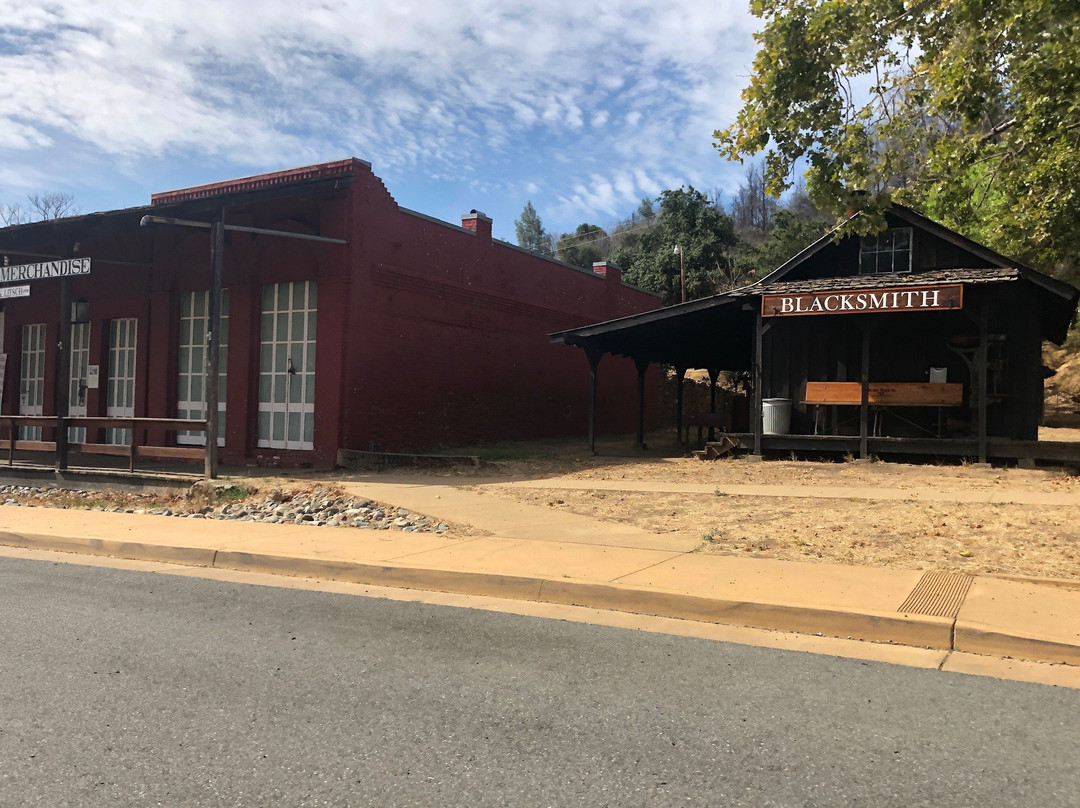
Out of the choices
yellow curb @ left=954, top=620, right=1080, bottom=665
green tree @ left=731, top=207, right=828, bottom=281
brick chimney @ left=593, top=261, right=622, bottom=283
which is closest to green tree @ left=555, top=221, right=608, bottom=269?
green tree @ left=731, top=207, right=828, bottom=281

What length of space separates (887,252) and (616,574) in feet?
44.0

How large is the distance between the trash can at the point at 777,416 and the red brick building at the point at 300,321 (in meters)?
7.47

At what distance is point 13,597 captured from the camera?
745 cm

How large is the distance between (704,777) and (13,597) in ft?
21.5

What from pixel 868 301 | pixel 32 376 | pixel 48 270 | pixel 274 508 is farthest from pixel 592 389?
pixel 32 376

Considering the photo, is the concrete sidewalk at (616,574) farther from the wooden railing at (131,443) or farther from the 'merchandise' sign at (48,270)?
the 'merchandise' sign at (48,270)

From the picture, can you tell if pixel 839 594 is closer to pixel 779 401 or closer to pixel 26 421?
pixel 779 401

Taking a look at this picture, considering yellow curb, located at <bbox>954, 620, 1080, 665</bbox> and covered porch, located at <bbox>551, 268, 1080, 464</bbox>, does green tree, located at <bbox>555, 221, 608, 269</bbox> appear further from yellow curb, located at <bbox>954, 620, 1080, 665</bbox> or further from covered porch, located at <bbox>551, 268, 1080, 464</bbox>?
yellow curb, located at <bbox>954, 620, 1080, 665</bbox>

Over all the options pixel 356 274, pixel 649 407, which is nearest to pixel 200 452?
pixel 356 274

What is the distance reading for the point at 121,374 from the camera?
72.6 ft

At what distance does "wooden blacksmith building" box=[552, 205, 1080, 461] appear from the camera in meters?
15.4

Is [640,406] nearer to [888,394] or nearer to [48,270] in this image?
[888,394]

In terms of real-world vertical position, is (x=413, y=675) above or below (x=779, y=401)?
below

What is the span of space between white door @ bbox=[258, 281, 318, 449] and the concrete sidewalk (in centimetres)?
619
